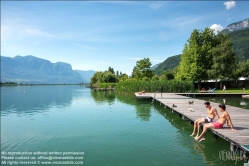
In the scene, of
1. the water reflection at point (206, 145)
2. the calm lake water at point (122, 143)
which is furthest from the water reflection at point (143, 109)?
the water reflection at point (206, 145)

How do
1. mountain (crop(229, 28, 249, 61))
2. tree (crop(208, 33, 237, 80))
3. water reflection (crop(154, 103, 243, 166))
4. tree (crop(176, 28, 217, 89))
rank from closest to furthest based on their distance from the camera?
water reflection (crop(154, 103, 243, 166)), tree (crop(208, 33, 237, 80)), tree (crop(176, 28, 217, 89)), mountain (crop(229, 28, 249, 61))

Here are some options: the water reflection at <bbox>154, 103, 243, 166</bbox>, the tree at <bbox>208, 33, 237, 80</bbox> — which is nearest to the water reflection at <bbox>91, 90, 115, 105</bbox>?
the water reflection at <bbox>154, 103, 243, 166</bbox>

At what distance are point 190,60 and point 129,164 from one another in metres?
41.6

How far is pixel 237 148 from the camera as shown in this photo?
827cm

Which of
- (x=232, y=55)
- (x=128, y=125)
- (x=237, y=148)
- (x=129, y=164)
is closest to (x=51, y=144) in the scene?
(x=129, y=164)

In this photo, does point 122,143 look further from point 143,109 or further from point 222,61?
point 222,61

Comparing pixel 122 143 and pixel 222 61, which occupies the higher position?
pixel 222 61

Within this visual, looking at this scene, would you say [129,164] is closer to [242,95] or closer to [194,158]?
[194,158]

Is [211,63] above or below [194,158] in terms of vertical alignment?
above

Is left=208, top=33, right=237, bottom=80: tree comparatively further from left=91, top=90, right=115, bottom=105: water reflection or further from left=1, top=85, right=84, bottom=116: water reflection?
left=1, top=85, right=84, bottom=116: water reflection

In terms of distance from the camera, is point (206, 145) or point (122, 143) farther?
point (122, 143)

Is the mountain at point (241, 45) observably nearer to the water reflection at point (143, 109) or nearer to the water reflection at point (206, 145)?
the water reflection at point (143, 109)

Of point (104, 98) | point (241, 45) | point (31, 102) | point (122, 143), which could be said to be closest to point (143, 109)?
point (122, 143)

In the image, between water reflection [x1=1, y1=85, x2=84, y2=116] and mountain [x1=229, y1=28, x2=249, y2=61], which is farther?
mountain [x1=229, y1=28, x2=249, y2=61]
